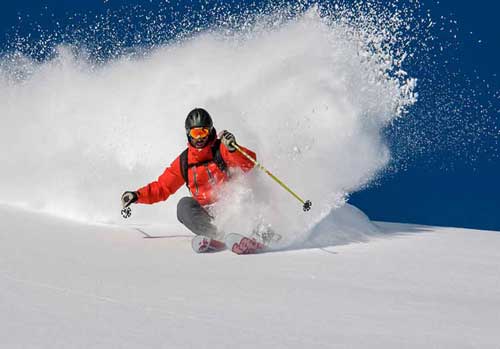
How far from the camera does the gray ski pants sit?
16.0 feet

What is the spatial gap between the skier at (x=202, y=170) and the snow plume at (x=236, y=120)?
0.11 metres

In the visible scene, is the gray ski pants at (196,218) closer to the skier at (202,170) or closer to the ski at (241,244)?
the skier at (202,170)

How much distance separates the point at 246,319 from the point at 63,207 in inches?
161

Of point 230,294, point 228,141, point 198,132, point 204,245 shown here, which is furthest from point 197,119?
point 230,294

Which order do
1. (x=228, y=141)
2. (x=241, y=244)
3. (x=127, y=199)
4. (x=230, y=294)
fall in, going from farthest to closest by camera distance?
(x=127, y=199)
(x=228, y=141)
(x=241, y=244)
(x=230, y=294)

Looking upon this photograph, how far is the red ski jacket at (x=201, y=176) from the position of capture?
16.0ft

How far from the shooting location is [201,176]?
16.1ft

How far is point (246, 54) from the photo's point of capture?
7.25 meters

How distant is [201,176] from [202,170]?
50 mm

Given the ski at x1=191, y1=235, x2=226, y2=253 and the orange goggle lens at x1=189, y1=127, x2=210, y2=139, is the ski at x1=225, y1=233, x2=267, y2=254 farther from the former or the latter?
the orange goggle lens at x1=189, y1=127, x2=210, y2=139

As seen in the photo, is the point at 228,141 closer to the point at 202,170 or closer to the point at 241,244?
the point at 202,170

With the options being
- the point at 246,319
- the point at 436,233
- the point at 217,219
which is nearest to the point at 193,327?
the point at 246,319

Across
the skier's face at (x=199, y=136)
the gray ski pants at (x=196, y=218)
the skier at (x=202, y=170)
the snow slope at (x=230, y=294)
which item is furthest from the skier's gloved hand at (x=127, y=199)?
the skier's face at (x=199, y=136)

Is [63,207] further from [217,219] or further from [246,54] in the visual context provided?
[246,54]
